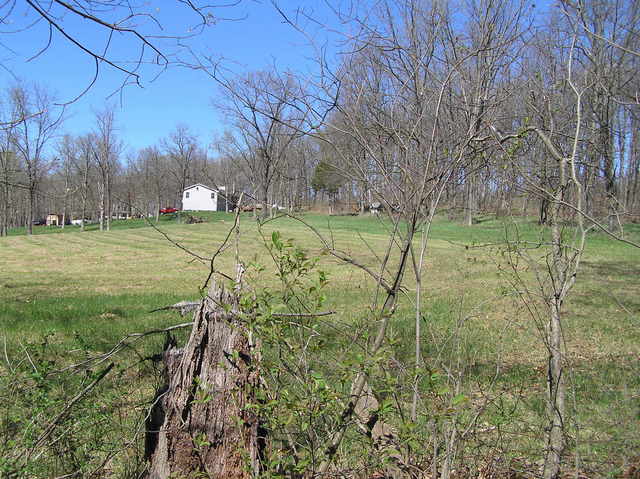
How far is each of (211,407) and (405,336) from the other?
4.33 metres

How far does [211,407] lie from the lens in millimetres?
2275

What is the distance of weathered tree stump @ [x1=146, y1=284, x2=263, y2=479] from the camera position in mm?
2266

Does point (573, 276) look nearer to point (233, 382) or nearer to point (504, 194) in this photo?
point (504, 194)

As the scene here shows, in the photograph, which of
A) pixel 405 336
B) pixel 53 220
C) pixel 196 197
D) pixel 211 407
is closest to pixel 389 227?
pixel 211 407

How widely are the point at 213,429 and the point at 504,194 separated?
194 centimetres

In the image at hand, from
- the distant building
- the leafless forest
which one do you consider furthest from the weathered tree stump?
the distant building

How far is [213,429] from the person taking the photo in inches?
89.9

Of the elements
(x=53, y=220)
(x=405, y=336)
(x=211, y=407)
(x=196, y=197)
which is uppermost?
(x=196, y=197)

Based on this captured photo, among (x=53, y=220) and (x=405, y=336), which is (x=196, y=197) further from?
(x=405, y=336)

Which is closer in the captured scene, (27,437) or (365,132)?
(27,437)

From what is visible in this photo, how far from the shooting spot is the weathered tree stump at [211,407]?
2.27 metres

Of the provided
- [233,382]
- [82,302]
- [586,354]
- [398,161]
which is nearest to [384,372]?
[233,382]

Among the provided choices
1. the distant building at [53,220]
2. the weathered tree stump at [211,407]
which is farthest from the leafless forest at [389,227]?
the distant building at [53,220]

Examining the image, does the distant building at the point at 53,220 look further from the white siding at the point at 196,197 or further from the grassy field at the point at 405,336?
the grassy field at the point at 405,336
